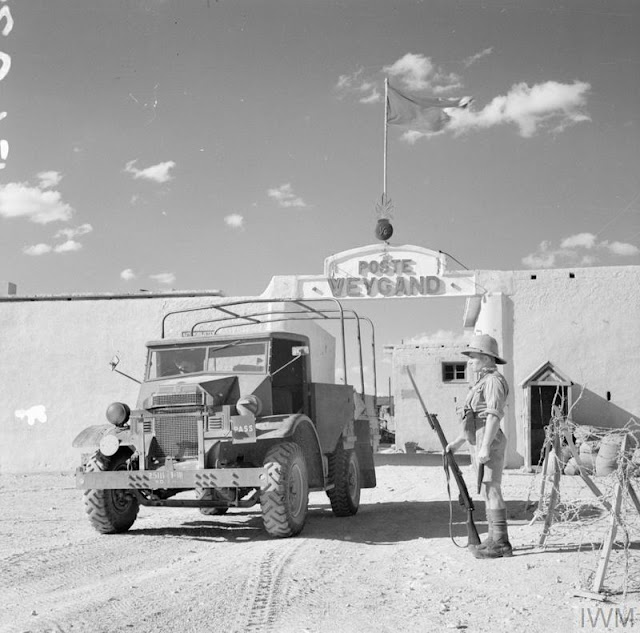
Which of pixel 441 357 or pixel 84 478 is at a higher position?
pixel 441 357

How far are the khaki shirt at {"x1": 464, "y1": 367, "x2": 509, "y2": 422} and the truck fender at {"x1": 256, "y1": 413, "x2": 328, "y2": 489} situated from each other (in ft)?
6.58

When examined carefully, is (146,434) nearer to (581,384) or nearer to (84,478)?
(84,478)

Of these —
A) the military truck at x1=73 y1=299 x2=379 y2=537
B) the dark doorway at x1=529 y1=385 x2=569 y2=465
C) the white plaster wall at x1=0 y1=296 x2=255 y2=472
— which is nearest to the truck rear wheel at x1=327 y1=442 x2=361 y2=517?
the military truck at x1=73 y1=299 x2=379 y2=537

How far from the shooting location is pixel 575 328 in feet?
56.1

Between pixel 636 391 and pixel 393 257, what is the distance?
233 inches

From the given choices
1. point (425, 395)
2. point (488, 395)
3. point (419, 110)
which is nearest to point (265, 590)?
point (488, 395)

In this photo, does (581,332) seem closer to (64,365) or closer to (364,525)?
(364,525)

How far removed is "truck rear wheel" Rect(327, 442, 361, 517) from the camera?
31.9 feet

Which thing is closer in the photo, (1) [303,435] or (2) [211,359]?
(1) [303,435]

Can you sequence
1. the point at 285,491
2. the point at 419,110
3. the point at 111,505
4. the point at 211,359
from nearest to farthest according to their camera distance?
the point at 285,491 → the point at 111,505 → the point at 211,359 → the point at 419,110

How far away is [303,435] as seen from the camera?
28.6 ft

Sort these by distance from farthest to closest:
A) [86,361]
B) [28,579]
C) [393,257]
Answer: [86,361]
[393,257]
[28,579]

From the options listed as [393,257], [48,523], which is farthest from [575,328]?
[48,523]

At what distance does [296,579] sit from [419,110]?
15661 millimetres
